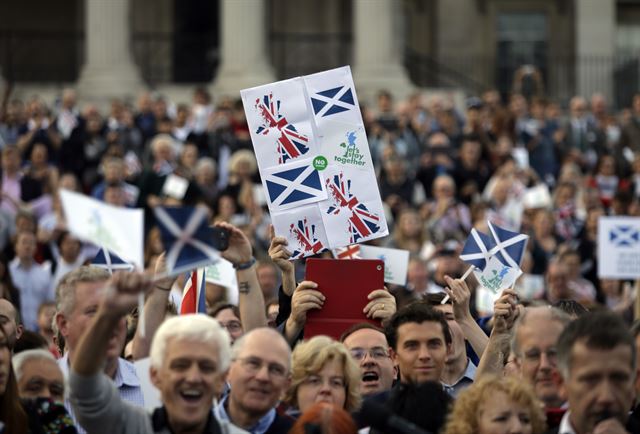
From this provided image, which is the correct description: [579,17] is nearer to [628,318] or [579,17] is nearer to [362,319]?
[628,318]

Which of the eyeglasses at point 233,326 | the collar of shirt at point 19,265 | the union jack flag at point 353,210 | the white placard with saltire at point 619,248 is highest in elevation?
the union jack flag at point 353,210

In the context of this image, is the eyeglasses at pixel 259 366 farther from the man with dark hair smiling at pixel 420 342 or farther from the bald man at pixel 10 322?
the bald man at pixel 10 322

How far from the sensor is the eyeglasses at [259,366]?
25.8 feet

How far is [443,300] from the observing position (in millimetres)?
10734

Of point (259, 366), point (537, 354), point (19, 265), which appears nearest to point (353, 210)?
point (537, 354)

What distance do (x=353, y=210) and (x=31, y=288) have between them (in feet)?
21.9

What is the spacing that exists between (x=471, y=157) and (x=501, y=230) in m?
12.1

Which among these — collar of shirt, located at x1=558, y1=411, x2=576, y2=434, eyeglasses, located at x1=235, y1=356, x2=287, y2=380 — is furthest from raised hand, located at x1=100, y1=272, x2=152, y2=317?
collar of shirt, located at x1=558, y1=411, x2=576, y2=434

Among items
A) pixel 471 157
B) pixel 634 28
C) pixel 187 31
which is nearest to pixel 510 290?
pixel 471 157

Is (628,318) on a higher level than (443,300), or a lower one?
lower

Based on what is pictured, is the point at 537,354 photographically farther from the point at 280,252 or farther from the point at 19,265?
the point at 19,265

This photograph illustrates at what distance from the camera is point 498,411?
24.7 feet

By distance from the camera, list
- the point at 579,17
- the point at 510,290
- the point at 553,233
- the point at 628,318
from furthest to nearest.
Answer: the point at 579,17 → the point at 553,233 → the point at 628,318 → the point at 510,290

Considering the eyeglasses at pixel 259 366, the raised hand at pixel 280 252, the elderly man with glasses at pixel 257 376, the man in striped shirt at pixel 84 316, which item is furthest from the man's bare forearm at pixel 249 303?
the eyeglasses at pixel 259 366
